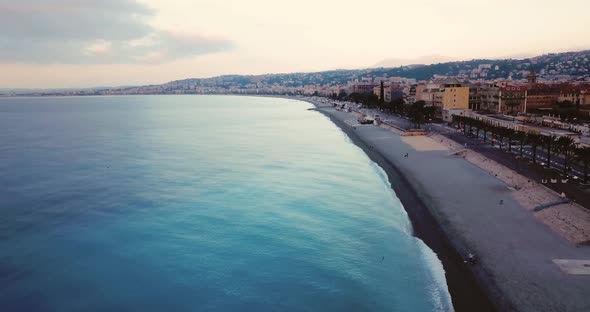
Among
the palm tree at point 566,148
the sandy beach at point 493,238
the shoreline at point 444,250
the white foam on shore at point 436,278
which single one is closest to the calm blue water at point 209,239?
the white foam on shore at point 436,278

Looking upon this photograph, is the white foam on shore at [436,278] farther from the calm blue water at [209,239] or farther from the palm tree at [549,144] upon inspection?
the palm tree at [549,144]

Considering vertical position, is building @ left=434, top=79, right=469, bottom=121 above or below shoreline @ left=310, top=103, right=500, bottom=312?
above

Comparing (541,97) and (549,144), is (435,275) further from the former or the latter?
(541,97)

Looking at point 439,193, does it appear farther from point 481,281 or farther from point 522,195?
point 481,281

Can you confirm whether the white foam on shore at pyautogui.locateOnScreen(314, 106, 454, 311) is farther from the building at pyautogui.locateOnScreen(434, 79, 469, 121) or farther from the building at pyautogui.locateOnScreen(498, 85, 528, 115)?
the building at pyautogui.locateOnScreen(498, 85, 528, 115)

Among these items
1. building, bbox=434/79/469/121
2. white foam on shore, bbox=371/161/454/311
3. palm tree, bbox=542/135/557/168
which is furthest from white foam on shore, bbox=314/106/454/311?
building, bbox=434/79/469/121

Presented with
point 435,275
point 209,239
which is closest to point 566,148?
point 435,275
